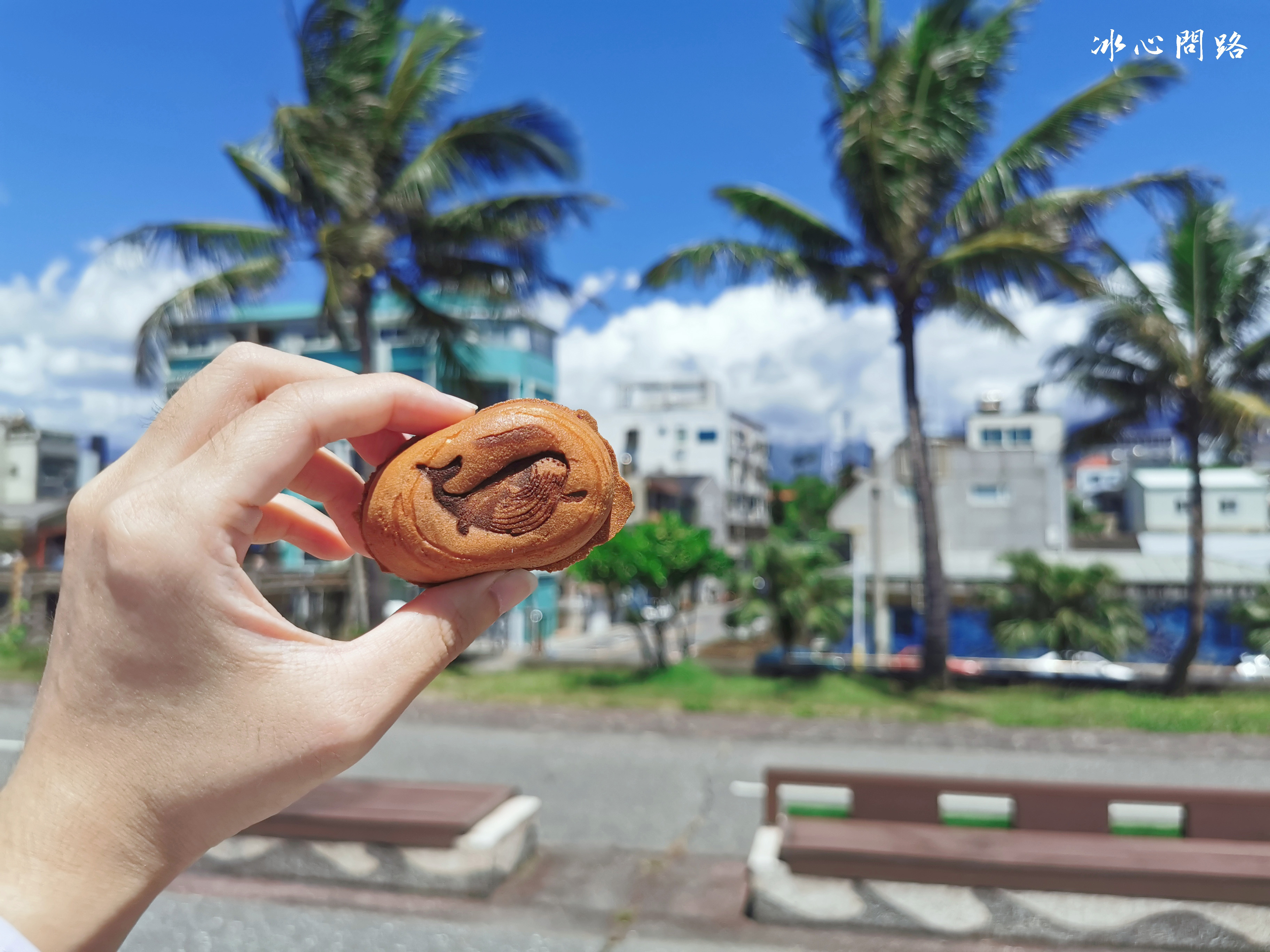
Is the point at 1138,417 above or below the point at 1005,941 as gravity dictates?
above

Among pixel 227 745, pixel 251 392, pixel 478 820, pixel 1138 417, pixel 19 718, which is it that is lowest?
pixel 19 718

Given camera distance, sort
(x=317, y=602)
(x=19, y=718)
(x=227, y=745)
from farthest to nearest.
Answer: (x=317, y=602) < (x=19, y=718) < (x=227, y=745)

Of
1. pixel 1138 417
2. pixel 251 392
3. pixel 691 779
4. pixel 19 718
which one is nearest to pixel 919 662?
pixel 1138 417

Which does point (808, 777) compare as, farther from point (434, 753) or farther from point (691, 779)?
point (434, 753)

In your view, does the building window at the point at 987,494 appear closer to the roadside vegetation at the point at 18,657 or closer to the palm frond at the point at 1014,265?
the palm frond at the point at 1014,265

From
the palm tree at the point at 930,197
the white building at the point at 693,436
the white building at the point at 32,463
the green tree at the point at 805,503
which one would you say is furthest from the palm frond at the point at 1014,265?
the green tree at the point at 805,503

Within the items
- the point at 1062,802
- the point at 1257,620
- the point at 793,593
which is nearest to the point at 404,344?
the point at 793,593
